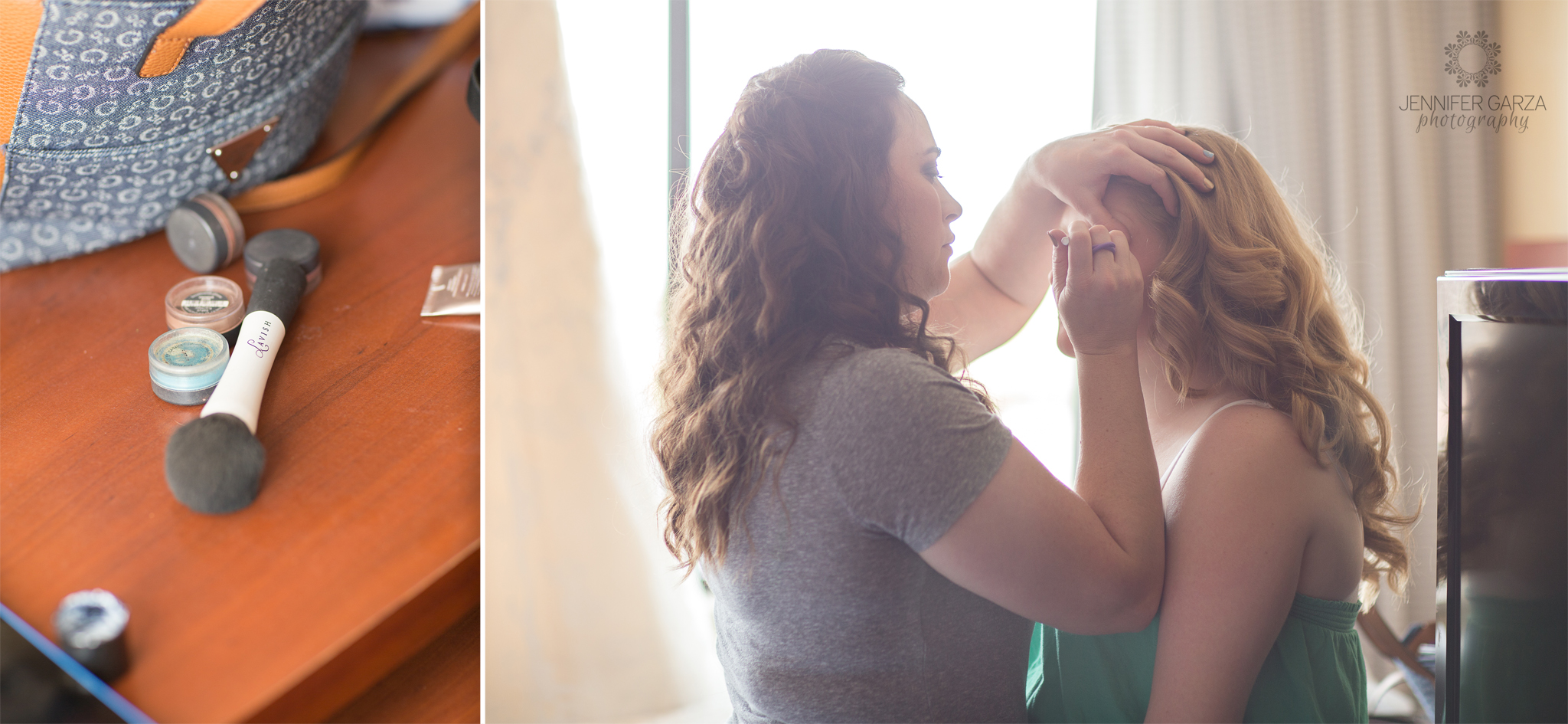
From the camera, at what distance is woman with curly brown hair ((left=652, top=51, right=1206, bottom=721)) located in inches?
18.9

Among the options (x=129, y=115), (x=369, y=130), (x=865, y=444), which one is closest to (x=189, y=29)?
(x=129, y=115)

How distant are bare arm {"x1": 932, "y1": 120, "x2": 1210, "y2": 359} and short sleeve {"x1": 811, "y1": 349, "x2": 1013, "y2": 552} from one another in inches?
8.2

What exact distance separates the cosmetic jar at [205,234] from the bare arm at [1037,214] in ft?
1.94

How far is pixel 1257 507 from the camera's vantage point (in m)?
0.55

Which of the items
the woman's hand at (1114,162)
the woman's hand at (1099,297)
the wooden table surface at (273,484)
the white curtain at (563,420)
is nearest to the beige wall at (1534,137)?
the woman's hand at (1114,162)

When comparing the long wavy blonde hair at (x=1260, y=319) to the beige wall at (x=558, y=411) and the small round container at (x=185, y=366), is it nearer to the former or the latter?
the beige wall at (x=558, y=411)

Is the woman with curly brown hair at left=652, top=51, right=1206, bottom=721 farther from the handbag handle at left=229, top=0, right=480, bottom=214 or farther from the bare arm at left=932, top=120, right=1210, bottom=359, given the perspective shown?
the handbag handle at left=229, top=0, right=480, bottom=214

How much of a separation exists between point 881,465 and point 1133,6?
1.64 ft

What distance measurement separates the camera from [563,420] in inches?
25.5

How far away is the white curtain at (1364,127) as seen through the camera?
2.29 ft

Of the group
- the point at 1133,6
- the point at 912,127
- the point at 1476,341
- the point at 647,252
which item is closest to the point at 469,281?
the point at 647,252

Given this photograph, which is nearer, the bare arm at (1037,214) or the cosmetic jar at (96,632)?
the cosmetic jar at (96,632)

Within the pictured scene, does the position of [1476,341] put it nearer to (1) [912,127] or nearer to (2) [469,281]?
(1) [912,127]

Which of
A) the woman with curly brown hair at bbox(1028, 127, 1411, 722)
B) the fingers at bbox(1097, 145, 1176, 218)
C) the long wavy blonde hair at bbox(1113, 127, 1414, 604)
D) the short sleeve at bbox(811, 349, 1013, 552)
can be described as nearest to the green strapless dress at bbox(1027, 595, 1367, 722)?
the woman with curly brown hair at bbox(1028, 127, 1411, 722)
